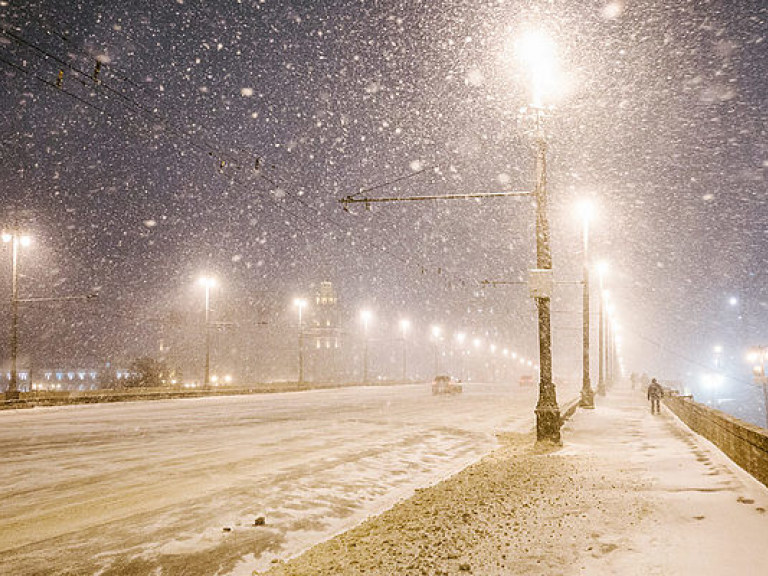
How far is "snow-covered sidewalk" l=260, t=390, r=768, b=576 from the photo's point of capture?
470cm

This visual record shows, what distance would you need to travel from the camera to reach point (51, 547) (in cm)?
575

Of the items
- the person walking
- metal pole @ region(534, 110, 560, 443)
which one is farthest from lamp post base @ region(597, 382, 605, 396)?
metal pole @ region(534, 110, 560, 443)

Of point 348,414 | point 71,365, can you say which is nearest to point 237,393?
point 348,414

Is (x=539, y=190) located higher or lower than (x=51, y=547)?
higher

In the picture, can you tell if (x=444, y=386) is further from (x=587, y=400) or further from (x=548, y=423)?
(x=548, y=423)

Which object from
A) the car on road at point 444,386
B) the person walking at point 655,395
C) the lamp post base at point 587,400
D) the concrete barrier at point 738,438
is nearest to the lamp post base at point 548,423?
the concrete barrier at point 738,438

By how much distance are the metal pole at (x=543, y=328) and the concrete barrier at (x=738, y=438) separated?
323cm

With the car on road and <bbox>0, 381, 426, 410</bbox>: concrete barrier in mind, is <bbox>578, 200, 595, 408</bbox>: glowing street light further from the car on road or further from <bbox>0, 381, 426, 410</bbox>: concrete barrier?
<bbox>0, 381, 426, 410</bbox>: concrete barrier

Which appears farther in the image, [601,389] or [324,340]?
[324,340]

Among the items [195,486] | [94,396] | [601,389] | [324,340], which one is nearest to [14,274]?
[94,396]

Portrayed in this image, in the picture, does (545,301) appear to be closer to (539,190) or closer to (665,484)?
(539,190)

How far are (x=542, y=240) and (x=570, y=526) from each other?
954 cm

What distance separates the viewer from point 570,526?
5.78m

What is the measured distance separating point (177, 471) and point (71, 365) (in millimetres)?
161376
